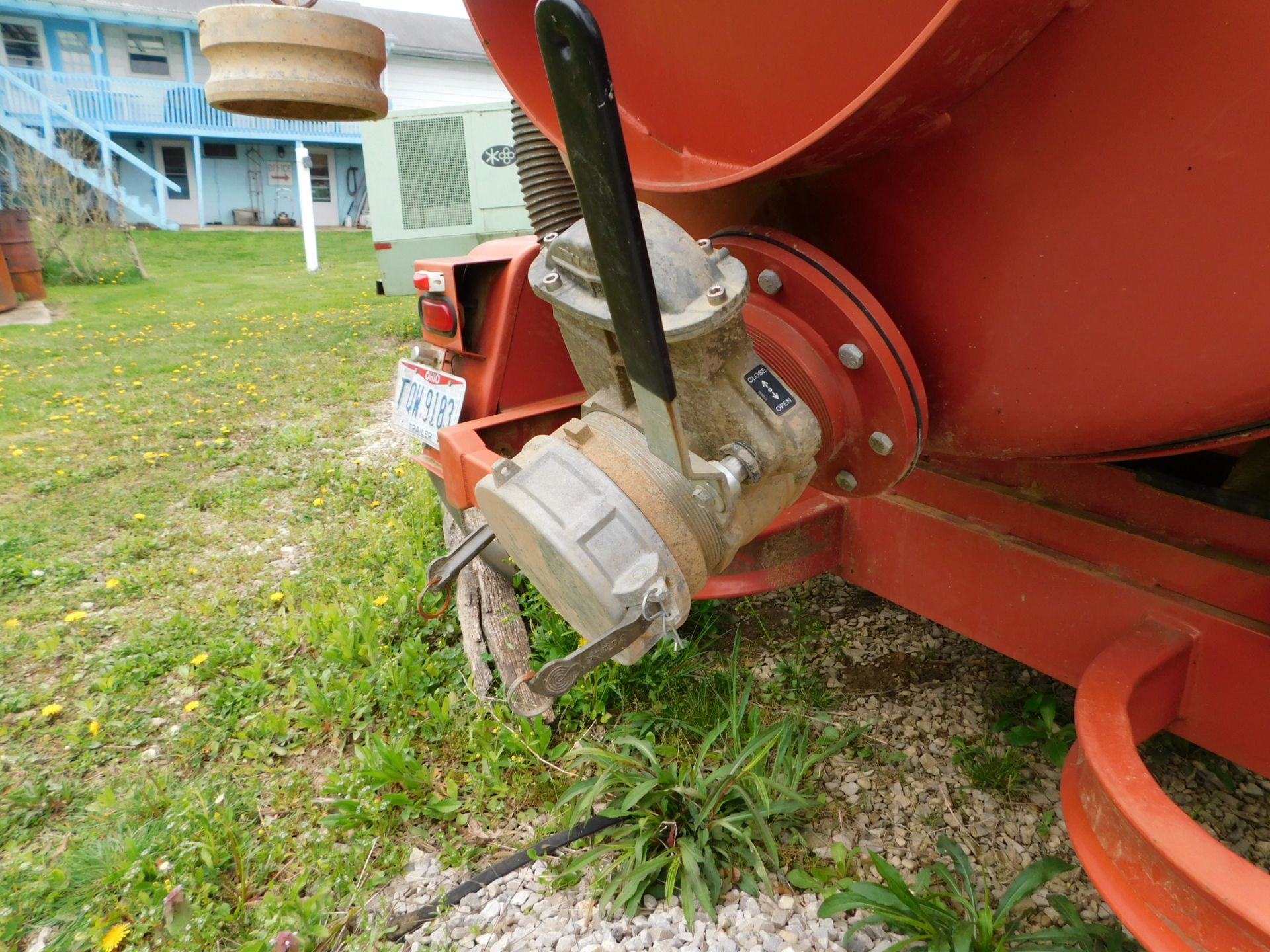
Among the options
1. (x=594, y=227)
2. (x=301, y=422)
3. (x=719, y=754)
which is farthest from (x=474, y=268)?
(x=301, y=422)

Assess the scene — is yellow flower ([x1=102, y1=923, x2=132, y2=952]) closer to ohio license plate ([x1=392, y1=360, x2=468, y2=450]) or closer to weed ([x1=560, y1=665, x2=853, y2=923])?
weed ([x1=560, y1=665, x2=853, y2=923])

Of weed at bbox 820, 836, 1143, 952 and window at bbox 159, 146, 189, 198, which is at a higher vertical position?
window at bbox 159, 146, 189, 198

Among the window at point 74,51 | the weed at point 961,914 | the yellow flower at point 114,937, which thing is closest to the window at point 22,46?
the window at point 74,51

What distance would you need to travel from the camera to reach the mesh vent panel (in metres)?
7.33

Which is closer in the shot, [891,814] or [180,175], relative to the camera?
[891,814]

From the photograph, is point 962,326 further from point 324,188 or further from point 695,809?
point 324,188

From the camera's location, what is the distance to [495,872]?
1701 mm

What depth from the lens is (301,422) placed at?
4969 millimetres

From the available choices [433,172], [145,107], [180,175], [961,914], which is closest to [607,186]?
[961,914]

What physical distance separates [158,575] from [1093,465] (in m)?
3.07

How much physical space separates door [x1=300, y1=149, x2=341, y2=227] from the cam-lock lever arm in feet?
77.5

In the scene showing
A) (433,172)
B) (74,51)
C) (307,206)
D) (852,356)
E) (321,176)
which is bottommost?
(852,356)

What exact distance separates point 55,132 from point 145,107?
8.31 ft

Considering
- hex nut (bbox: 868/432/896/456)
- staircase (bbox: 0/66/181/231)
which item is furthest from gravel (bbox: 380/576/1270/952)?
staircase (bbox: 0/66/181/231)
